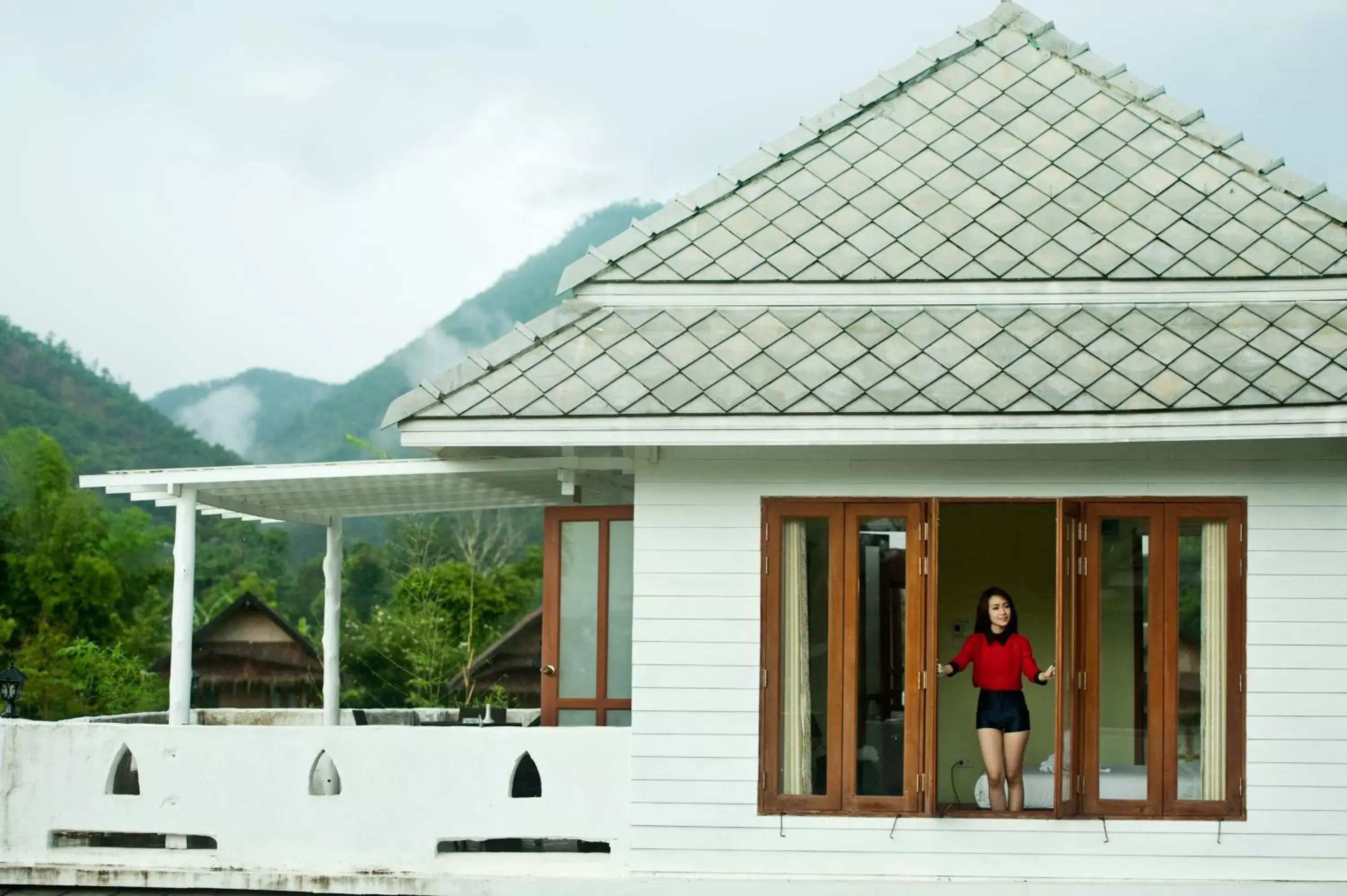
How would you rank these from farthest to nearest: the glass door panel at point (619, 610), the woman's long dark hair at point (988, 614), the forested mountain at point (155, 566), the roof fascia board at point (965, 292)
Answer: the forested mountain at point (155, 566) → the glass door panel at point (619, 610) → the roof fascia board at point (965, 292) → the woman's long dark hair at point (988, 614)

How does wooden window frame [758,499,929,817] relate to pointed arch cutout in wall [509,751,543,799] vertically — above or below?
above

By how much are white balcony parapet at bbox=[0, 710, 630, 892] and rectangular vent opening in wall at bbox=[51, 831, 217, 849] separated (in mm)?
40

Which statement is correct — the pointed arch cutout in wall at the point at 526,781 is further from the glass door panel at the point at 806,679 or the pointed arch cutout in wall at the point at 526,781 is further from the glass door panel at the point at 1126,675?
the glass door panel at the point at 1126,675

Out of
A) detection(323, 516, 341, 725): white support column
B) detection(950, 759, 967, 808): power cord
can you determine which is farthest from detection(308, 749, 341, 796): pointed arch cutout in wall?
detection(950, 759, 967, 808): power cord

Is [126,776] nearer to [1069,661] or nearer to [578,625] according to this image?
[578,625]

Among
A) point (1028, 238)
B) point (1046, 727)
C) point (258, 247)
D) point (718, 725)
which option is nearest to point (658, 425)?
point (718, 725)

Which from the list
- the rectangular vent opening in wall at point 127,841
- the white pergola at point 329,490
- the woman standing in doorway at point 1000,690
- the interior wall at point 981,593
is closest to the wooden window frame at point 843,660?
the woman standing in doorway at point 1000,690

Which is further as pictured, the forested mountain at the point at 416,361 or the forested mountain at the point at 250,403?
the forested mountain at the point at 250,403

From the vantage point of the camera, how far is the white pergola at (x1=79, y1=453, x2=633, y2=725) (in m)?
9.74

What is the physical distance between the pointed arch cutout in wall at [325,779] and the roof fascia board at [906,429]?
2.45 meters

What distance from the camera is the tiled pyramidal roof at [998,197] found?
9.50 metres

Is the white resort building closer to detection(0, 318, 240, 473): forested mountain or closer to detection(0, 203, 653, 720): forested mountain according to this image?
detection(0, 203, 653, 720): forested mountain

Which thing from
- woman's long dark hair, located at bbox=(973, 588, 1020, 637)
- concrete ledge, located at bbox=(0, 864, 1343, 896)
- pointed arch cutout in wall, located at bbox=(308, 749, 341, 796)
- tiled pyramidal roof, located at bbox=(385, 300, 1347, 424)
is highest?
tiled pyramidal roof, located at bbox=(385, 300, 1347, 424)

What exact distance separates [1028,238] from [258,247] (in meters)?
77.3
